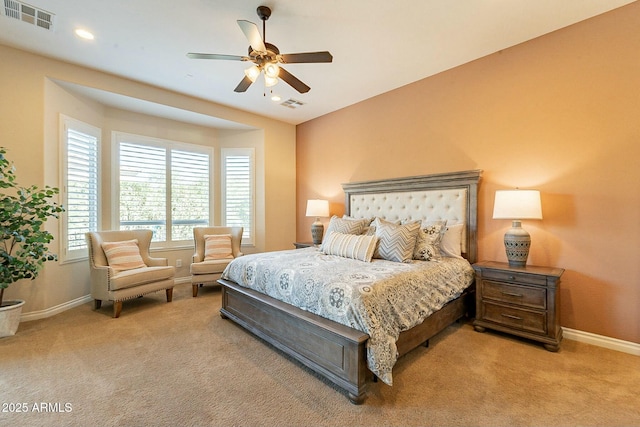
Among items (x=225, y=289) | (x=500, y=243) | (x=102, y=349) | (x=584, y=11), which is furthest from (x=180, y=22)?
(x=500, y=243)

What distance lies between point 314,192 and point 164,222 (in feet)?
9.00

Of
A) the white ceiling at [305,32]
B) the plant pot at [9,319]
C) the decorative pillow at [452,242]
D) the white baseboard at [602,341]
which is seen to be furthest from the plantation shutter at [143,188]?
the white baseboard at [602,341]

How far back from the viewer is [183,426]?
5.36 feet

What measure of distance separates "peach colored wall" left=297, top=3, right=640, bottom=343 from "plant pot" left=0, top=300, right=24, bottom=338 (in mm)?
4937

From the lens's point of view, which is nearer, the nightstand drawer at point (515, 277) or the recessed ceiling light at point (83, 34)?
the nightstand drawer at point (515, 277)

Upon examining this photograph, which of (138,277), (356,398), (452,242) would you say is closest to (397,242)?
(452,242)

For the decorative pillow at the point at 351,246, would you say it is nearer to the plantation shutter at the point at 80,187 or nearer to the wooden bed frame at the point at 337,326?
the wooden bed frame at the point at 337,326

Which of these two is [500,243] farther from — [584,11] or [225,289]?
[225,289]

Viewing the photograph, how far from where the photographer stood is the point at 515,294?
270 centimetres

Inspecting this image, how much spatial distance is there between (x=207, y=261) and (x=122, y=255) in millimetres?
1112

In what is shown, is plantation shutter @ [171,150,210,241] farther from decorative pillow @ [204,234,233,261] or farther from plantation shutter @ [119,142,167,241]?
decorative pillow @ [204,234,233,261]

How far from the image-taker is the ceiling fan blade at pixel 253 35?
2078 mm

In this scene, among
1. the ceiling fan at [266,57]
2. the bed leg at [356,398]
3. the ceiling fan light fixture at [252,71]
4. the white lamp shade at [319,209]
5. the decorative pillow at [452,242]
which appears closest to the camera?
the bed leg at [356,398]

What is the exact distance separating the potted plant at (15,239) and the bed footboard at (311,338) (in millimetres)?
2120
